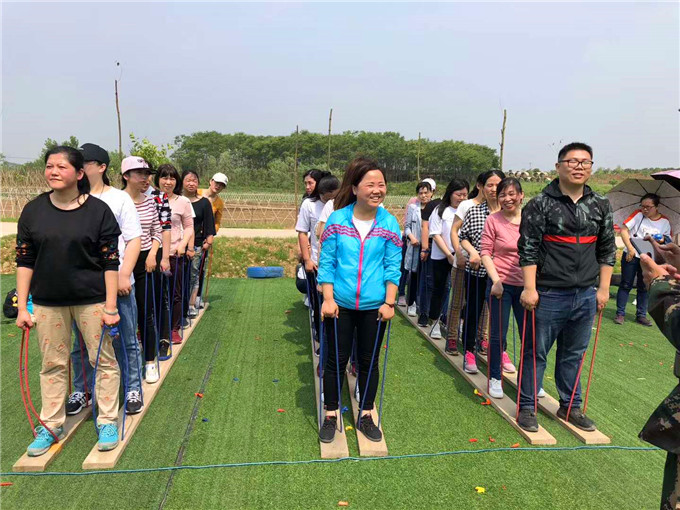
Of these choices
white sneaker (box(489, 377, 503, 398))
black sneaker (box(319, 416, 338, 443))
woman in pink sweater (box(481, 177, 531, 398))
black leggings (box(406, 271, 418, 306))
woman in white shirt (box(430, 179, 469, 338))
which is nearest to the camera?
black sneaker (box(319, 416, 338, 443))

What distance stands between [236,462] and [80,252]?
5.37ft

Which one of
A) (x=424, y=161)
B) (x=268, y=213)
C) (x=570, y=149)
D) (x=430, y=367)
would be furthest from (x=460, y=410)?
(x=424, y=161)

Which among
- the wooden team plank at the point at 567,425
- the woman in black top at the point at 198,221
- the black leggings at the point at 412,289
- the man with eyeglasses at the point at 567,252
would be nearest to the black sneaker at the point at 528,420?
the man with eyeglasses at the point at 567,252

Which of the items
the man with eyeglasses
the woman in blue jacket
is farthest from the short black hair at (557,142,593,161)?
the woman in blue jacket

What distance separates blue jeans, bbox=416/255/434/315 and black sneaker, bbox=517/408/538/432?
8.11ft

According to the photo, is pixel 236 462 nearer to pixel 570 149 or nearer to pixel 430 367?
pixel 430 367

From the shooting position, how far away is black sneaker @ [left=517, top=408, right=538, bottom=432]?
333cm

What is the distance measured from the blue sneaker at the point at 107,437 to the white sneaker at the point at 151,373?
97 cm

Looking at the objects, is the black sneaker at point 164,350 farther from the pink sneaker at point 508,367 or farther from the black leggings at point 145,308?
the pink sneaker at point 508,367

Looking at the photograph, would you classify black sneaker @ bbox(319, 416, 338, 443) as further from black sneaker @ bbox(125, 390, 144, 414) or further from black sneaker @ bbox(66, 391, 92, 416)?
black sneaker @ bbox(66, 391, 92, 416)

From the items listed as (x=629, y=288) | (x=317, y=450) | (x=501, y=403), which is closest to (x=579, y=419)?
(x=501, y=403)

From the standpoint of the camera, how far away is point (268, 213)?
2272 centimetres

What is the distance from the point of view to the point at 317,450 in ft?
10.0

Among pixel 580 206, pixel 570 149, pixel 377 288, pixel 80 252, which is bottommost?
pixel 377 288
